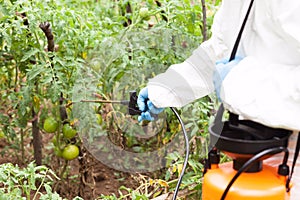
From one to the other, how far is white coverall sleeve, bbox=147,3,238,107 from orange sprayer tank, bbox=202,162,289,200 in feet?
1.04

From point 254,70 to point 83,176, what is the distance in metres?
1.53

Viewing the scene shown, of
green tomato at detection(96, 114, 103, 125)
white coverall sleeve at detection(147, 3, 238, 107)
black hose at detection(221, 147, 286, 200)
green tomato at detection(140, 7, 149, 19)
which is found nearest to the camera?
black hose at detection(221, 147, 286, 200)

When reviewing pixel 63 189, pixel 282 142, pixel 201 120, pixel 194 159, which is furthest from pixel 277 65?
pixel 63 189

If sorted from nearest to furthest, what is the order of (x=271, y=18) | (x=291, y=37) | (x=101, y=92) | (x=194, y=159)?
(x=291, y=37), (x=271, y=18), (x=101, y=92), (x=194, y=159)

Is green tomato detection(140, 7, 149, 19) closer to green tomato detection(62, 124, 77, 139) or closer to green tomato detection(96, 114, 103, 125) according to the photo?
green tomato detection(96, 114, 103, 125)

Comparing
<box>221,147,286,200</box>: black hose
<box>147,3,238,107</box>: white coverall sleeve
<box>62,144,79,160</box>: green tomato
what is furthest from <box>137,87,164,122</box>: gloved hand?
<box>62,144,79,160</box>: green tomato

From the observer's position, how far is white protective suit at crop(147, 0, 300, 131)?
1.57 meters

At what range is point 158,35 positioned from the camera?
2.95m

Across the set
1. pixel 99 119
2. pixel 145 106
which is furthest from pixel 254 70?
pixel 99 119

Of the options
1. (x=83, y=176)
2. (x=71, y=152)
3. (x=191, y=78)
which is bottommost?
(x=83, y=176)

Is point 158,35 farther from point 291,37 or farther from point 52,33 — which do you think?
point 291,37

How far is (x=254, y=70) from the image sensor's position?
1.62 meters

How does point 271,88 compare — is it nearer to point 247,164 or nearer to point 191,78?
point 247,164

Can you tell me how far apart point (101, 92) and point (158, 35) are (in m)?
0.45
